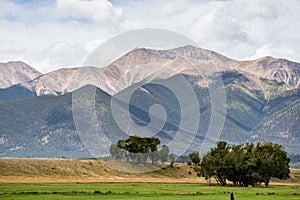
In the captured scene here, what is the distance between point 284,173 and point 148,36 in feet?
179

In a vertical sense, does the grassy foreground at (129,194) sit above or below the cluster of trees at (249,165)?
below

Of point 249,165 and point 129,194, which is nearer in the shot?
point 129,194

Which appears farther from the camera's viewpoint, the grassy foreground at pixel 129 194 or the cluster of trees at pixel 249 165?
the cluster of trees at pixel 249 165

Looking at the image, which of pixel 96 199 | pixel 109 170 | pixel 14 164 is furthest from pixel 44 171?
pixel 96 199

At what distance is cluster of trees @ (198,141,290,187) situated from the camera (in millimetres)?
141500

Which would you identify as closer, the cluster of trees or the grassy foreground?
the grassy foreground

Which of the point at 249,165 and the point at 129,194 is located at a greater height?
the point at 249,165

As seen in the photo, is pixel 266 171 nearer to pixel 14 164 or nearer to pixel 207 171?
pixel 207 171

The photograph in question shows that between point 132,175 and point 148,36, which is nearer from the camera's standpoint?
point 148,36

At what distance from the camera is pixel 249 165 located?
14125 cm

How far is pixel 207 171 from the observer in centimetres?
15412

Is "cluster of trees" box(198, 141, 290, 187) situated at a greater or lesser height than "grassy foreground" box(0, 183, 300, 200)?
greater

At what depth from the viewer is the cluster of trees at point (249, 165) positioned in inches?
5571

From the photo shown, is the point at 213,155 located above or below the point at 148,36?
below
